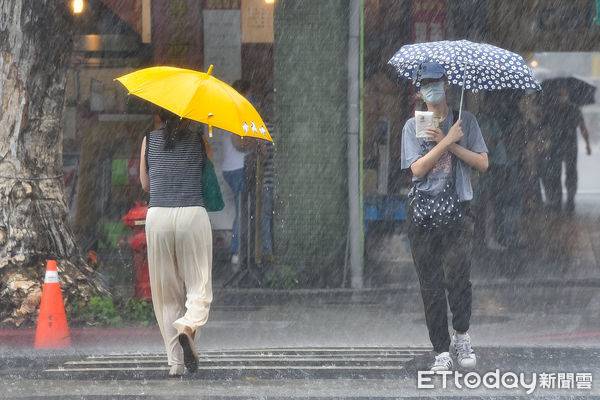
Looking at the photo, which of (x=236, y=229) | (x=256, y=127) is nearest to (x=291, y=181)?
(x=236, y=229)

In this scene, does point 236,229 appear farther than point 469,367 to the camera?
Yes

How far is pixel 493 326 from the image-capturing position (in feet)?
33.8

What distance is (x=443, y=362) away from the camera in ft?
26.1

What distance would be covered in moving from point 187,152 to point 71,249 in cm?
329

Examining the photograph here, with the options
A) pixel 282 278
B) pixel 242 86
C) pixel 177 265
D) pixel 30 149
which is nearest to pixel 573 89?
pixel 242 86

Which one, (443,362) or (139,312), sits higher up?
(443,362)

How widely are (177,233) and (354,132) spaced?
4.92 metres

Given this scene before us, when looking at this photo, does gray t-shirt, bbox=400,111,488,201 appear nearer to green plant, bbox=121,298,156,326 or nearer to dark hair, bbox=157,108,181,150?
dark hair, bbox=157,108,181,150

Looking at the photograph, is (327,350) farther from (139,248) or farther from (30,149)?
(30,149)

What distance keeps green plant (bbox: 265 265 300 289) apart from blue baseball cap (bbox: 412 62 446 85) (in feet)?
16.3

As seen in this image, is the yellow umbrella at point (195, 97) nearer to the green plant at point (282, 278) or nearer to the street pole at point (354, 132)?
the street pole at point (354, 132)

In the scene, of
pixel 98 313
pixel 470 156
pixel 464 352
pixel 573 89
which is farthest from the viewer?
→ pixel 573 89

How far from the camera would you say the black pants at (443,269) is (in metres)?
7.91

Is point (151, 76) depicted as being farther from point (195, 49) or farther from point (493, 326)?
point (195, 49)
